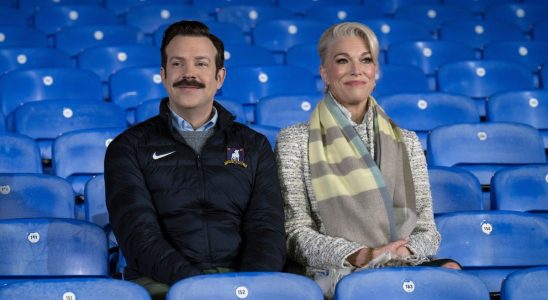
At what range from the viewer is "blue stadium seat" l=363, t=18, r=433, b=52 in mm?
5082

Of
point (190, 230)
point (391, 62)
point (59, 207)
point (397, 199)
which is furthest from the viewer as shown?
point (391, 62)

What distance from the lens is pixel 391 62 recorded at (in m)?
4.76

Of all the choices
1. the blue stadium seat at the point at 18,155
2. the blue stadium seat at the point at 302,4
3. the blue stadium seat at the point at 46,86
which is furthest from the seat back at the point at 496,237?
the blue stadium seat at the point at 302,4

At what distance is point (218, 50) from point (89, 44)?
2.21 m

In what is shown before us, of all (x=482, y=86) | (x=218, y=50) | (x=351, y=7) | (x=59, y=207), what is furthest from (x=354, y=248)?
(x=351, y=7)

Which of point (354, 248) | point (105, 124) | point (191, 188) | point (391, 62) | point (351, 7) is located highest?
point (351, 7)

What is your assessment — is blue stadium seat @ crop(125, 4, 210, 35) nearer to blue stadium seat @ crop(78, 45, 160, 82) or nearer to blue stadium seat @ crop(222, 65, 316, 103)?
blue stadium seat @ crop(78, 45, 160, 82)

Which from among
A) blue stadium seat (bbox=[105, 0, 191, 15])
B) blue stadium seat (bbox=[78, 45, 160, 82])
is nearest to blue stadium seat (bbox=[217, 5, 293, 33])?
blue stadium seat (bbox=[105, 0, 191, 15])

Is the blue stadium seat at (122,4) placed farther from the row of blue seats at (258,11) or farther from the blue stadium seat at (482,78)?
the blue stadium seat at (482,78)

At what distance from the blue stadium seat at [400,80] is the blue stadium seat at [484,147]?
Result: 91 centimetres

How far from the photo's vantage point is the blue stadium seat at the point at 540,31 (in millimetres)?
5369

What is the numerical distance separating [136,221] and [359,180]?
646mm

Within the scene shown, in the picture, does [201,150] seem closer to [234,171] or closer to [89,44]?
[234,171]

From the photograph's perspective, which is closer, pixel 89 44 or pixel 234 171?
pixel 234 171
